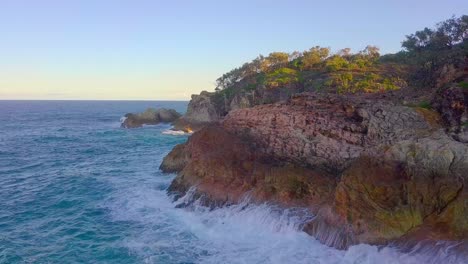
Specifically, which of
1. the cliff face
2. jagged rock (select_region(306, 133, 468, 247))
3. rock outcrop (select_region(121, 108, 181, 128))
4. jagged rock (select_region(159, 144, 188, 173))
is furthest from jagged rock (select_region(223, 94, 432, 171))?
rock outcrop (select_region(121, 108, 181, 128))

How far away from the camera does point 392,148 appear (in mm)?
16875

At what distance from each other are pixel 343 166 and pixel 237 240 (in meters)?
7.16

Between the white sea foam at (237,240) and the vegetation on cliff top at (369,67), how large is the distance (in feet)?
40.4

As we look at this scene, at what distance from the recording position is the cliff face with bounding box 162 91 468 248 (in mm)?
15134

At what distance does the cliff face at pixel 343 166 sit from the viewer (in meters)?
15.1

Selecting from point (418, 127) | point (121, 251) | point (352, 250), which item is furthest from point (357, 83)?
point (121, 251)

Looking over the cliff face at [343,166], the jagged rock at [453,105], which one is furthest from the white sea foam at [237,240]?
the jagged rock at [453,105]

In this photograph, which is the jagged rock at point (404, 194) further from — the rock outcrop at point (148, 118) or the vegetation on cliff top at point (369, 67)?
the rock outcrop at point (148, 118)

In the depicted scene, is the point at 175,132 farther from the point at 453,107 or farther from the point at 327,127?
the point at 453,107

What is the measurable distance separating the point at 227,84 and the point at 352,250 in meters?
63.2

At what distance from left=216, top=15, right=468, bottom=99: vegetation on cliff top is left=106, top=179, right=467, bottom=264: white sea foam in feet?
40.4

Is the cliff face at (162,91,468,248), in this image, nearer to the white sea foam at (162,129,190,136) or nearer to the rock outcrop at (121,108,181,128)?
the white sea foam at (162,129,190,136)

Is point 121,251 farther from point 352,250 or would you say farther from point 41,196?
point 41,196

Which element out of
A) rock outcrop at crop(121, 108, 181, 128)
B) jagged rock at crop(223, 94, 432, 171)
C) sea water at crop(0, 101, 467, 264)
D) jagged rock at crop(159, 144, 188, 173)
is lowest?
sea water at crop(0, 101, 467, 264)
